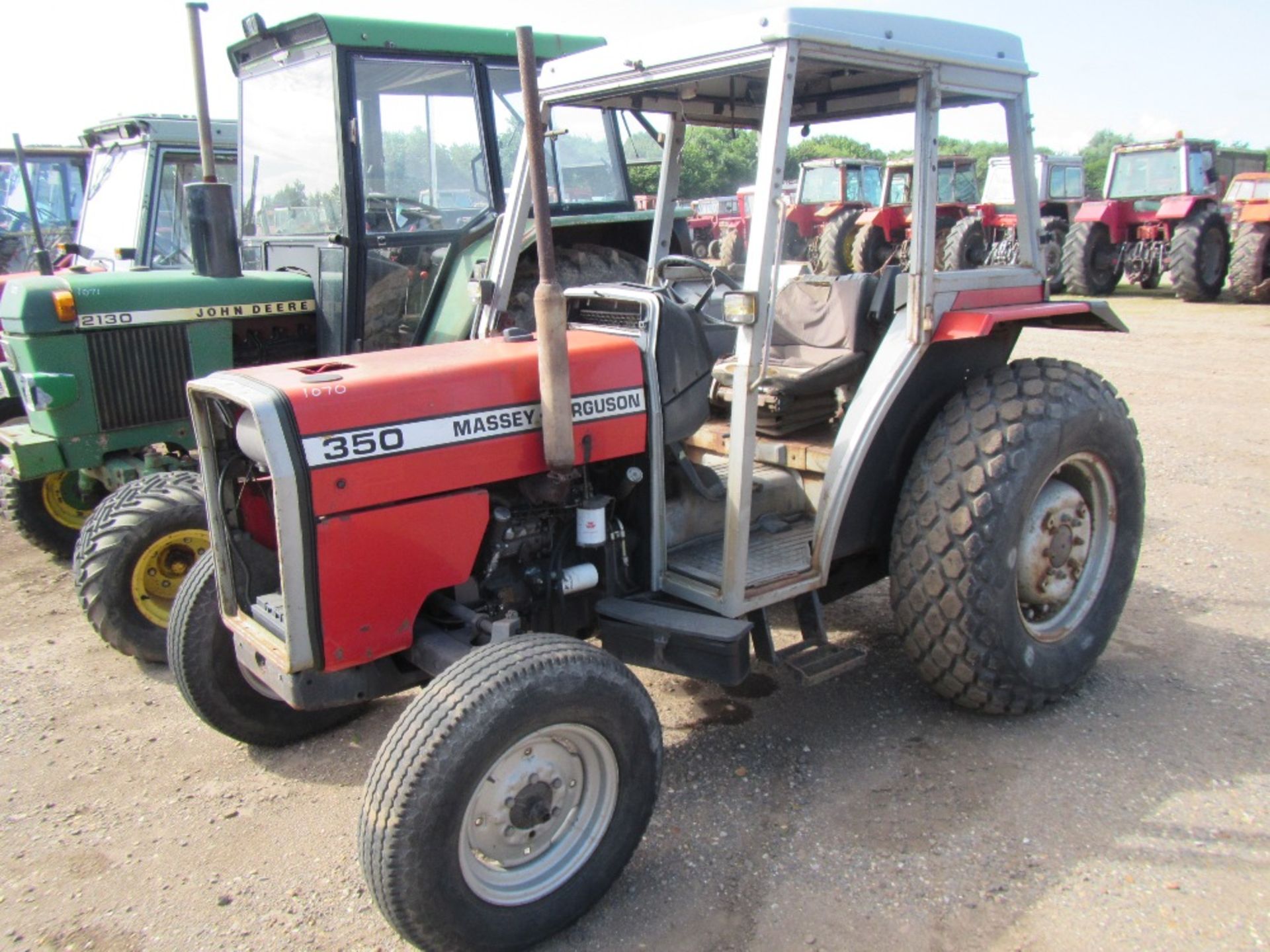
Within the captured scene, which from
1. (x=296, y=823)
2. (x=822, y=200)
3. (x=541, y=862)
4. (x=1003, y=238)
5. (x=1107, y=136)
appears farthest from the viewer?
(x=1107, y=136)

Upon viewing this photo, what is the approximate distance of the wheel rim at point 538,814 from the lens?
242 cm

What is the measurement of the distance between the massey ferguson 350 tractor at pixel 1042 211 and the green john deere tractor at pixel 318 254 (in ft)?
31.6

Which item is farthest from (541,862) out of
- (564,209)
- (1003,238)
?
(1003,238)

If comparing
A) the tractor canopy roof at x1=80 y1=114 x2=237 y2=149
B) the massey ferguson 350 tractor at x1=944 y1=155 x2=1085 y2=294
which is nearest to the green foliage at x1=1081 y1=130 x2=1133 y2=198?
the massey ferguson 350 tractor at x1=944 y1=155 x2=1085 y2=294

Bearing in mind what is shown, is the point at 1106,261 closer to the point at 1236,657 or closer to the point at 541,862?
the point at 1236,657

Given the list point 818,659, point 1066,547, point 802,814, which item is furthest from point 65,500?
point 1066,547

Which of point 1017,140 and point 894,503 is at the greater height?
point 1017,140

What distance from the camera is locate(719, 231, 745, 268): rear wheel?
58.3 ft

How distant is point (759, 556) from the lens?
3309mm

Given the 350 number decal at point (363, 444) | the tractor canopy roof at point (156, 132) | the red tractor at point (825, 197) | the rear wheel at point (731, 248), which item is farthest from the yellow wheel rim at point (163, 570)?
the red tractor at point (825, 197)

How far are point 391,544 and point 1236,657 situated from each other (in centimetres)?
319

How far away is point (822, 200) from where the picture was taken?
59.1 ft

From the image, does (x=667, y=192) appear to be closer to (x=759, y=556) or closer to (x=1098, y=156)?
(x=759, y=556)

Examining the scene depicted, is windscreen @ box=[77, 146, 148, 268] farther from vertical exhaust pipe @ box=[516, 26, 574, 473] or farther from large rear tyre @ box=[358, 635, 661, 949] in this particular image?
large rear tyre @ box=[358, 635, 661, 949]
